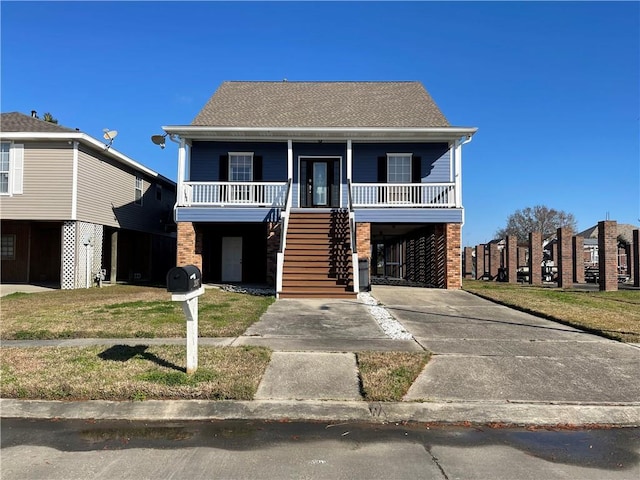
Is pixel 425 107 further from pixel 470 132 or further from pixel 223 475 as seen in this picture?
pixel 223 475

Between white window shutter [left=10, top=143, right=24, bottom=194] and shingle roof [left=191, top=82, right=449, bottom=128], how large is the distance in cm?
590

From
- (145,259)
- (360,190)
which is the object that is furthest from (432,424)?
(145,259)

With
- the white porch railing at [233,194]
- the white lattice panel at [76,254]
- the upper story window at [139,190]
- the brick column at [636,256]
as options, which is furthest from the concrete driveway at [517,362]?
the upper story window at [139,190]

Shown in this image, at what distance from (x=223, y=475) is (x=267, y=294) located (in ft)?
31.9

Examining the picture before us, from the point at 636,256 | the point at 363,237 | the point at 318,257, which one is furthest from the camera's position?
the point at 636,256

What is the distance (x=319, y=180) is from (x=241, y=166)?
3.00 m

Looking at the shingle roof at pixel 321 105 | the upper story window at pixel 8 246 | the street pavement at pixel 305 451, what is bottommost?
the street pavement at pixel 305 451

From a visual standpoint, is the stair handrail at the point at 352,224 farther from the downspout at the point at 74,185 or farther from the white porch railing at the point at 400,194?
the downspout at the point at 74,185

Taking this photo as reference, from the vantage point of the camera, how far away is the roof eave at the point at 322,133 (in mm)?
15445

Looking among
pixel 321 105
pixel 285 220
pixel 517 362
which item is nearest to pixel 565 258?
pixel 321 105

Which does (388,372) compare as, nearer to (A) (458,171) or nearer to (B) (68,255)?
(A) (458,171)

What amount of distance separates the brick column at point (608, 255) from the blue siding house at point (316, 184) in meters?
6.99

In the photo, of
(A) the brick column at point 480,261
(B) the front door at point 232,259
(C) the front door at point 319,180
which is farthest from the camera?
(A) the brick column at point 480,261

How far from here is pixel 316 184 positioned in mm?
17500
